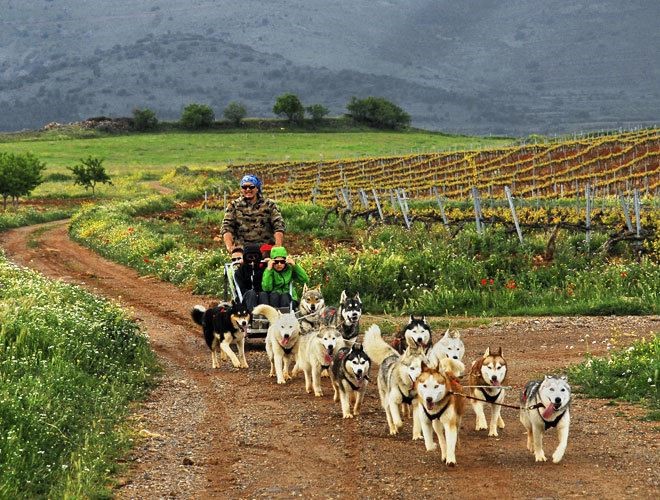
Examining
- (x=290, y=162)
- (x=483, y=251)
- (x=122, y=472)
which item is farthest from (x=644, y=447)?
(x=290, y=162)

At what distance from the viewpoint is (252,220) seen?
54.7 ft

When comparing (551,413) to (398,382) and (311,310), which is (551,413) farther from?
(311,310)

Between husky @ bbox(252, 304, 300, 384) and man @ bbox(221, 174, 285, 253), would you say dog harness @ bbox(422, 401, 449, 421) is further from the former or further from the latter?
man @ bbox(221, 174, 285, 253)

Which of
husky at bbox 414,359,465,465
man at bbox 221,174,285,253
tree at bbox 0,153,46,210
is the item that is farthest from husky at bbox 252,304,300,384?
tree at bbox 0,153,46,210

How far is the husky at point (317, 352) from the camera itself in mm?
12477

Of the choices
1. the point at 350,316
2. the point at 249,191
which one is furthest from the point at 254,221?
the point at 350,316

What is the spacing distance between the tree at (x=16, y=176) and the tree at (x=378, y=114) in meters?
94.8

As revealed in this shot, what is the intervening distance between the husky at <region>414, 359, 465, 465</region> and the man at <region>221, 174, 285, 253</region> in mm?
7207

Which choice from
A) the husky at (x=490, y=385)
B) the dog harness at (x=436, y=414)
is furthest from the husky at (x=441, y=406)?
the husky at (x=490, y=385)

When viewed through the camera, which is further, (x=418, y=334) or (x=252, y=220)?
(x=252, y=220)

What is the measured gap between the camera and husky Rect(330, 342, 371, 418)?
11.2 meters

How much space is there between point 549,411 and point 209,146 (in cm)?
11684

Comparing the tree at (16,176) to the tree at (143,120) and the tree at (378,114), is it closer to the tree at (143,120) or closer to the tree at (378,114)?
the tree at (143,120)

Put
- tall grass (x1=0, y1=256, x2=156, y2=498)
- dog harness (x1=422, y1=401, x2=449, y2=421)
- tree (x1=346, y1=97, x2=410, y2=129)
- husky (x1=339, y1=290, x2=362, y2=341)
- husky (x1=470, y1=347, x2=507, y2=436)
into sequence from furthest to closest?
1. tree (x1=346, y1=97, x2=410, y2=129)
2. husky (x1=339, y1=290, x2=362, y2=341)
3. husky (x1=470, y1=347, x2=507, y2=436)
4. dog harness (x1=422, y1=401, x2=449, y2=421)
5. tall grass (x1=0, y1=256, x2=156, y2=498)
